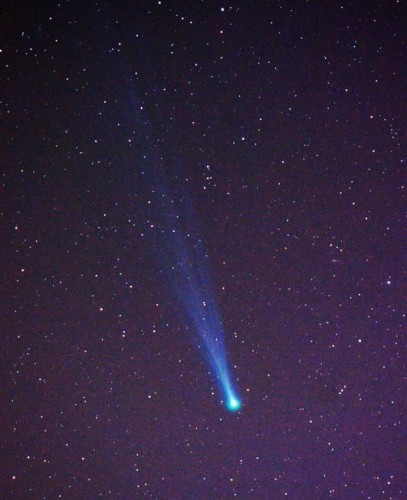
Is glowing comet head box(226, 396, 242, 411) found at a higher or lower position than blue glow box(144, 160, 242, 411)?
lower

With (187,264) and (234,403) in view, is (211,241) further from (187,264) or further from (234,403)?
(234,403)

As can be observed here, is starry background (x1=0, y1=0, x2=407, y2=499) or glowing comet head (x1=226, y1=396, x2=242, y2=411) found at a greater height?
starry background (x1=0, y1=0, x2=407, y2=499)

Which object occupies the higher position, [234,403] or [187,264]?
[187,264]

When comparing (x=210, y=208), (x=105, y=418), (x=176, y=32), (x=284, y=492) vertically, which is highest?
(x=176, y=32)

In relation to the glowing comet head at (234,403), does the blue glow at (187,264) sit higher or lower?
higher

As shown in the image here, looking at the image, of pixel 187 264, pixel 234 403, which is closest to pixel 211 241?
pixel 187 264

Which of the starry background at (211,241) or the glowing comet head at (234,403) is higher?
the starry background at (211,241)

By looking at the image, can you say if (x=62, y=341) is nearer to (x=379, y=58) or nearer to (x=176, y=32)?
(x=176, y=32)

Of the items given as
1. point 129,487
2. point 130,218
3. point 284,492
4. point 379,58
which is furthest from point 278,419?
point 379,58
